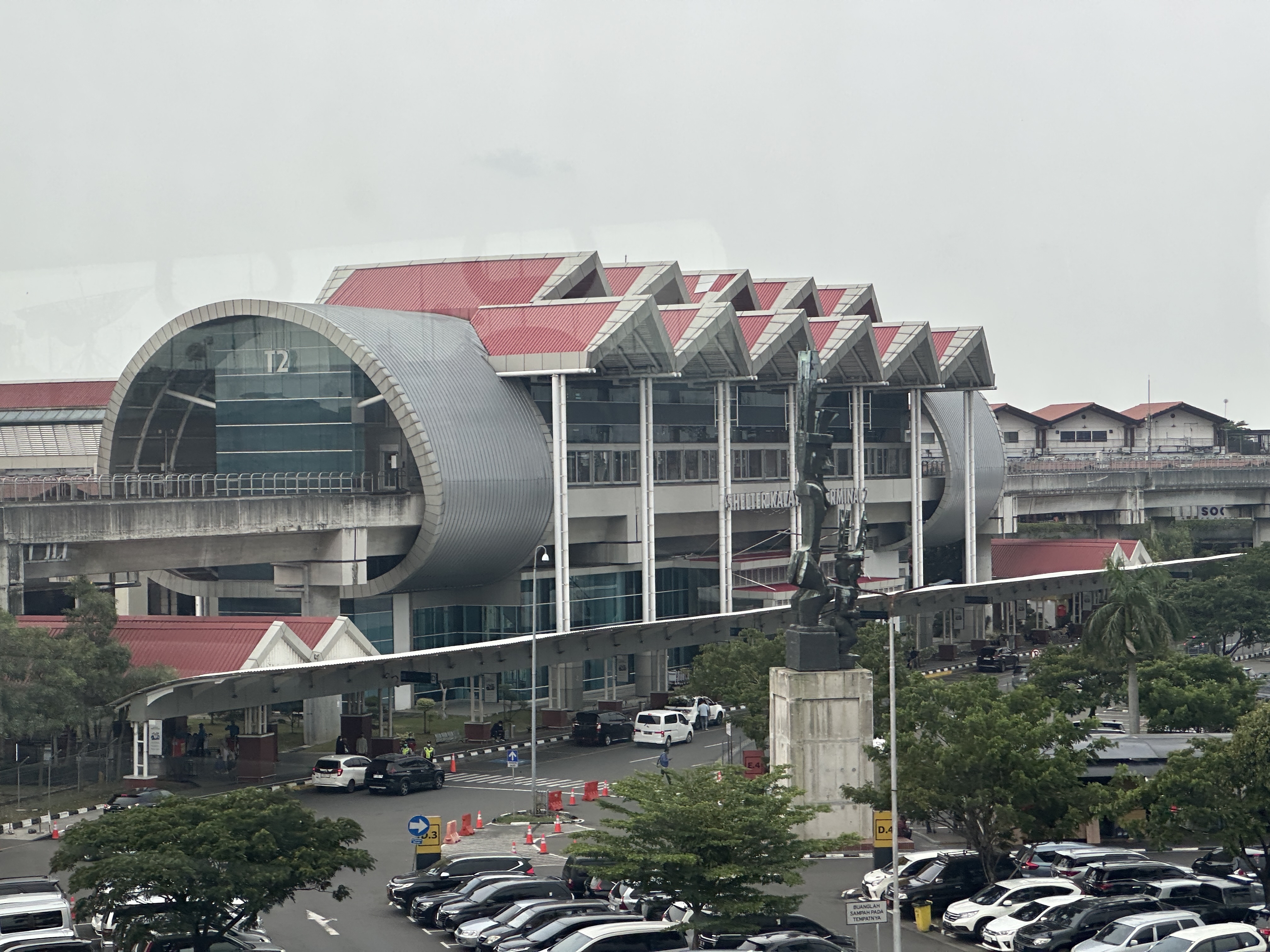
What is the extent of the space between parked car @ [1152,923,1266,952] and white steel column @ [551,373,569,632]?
43161 mm

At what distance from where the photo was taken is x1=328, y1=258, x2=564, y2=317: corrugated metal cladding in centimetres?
8256

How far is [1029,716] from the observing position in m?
Answer: 43.1

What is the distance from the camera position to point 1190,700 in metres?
57.7

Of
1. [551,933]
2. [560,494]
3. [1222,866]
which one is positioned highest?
[560,494]

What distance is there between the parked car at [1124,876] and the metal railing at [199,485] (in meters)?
38.2

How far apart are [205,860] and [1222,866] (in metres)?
26.9

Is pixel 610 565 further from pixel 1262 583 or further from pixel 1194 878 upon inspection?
pixel 1194 878

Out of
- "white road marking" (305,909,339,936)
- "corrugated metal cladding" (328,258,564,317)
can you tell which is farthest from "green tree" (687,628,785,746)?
"corrugated metal cladding" (328,258,564,317)

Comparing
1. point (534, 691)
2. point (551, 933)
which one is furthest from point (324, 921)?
point (534, 691)

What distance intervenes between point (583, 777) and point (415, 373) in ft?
67.8

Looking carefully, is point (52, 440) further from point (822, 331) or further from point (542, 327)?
point (822, 331)

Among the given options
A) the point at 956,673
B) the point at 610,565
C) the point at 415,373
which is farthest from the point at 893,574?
the point at 415,373

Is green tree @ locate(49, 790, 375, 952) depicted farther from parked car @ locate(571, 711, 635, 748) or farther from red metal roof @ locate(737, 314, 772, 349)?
red metal roof @ locate(737, 314, 772, 349)

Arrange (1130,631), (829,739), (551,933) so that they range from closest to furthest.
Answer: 1. (551,933)
2. (829,739)
3. (1130,631)
